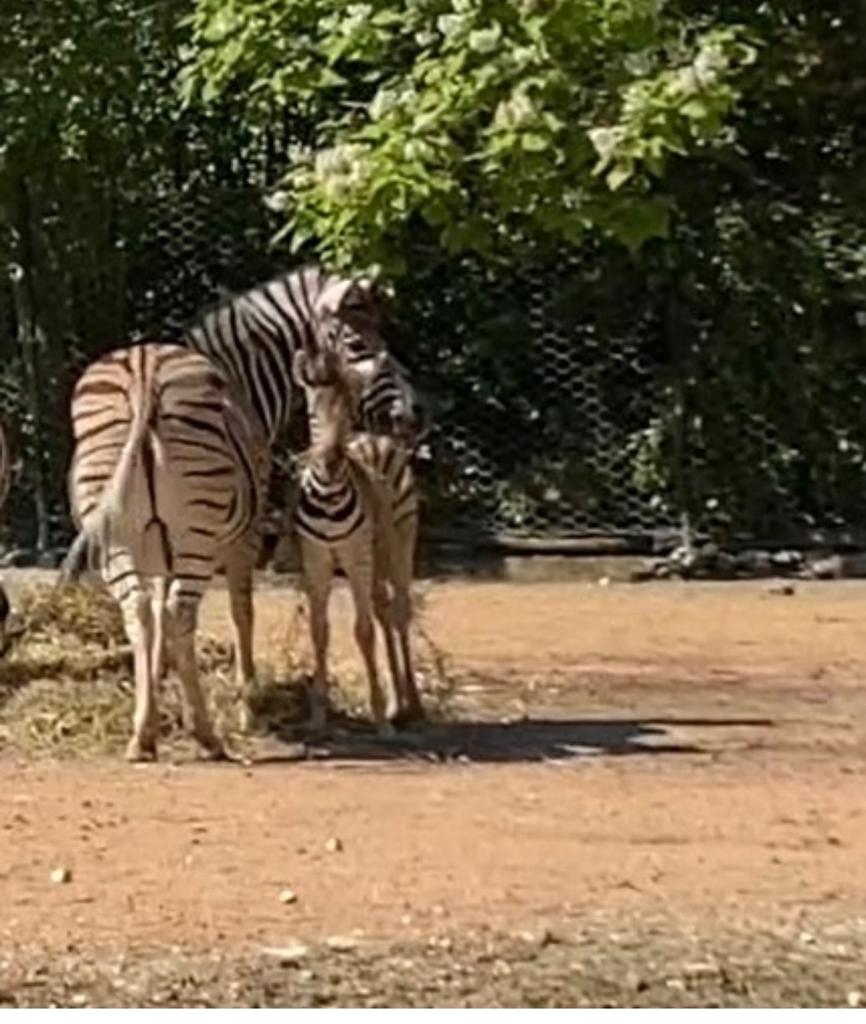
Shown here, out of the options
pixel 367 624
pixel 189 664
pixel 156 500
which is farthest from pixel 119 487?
pixel 367 624

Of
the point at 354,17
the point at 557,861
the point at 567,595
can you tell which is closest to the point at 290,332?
the point at 354,17

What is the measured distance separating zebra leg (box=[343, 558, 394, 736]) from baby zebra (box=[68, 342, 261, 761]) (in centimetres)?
49

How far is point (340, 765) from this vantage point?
403 inches

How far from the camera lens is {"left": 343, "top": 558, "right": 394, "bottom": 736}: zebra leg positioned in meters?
11.0

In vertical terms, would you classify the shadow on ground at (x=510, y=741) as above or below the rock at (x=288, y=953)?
above

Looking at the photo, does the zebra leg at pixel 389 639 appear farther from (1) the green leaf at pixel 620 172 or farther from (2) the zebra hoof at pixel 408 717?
(1) the green leaf at pixel 620 172

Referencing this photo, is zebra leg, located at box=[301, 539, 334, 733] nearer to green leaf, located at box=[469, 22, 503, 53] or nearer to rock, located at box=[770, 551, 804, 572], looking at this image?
green leaf, located at box=[469, 22, 503, 53]

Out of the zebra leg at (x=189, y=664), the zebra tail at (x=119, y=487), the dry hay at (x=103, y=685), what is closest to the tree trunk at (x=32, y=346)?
the dry hay at (x=103, y=685)

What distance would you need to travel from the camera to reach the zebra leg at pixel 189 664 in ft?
33.8

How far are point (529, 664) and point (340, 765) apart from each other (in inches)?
115

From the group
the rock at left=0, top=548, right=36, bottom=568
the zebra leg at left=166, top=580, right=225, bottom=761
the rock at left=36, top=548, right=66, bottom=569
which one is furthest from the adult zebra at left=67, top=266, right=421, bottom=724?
the rock at left=0, top=548, right=36, bottom=568

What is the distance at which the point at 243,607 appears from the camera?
11.0 metres

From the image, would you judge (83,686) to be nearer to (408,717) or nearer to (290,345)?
(408,717)

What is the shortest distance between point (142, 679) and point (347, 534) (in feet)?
3.45
